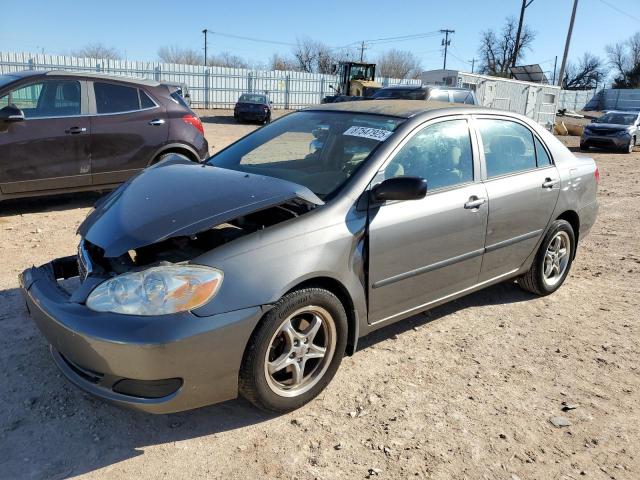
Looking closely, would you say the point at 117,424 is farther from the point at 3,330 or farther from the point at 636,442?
the point at 636,442

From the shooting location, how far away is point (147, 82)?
23.4ft

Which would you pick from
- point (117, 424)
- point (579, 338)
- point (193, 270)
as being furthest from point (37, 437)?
point (579, 338)

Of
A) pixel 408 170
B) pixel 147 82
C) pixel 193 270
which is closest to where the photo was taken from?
pixel 193 270

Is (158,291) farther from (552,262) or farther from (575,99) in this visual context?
(575,99)

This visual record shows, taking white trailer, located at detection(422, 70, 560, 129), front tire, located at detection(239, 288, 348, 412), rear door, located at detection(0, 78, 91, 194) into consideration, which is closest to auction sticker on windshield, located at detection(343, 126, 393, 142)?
front tire, located at detection(239, 288, 348, 412)

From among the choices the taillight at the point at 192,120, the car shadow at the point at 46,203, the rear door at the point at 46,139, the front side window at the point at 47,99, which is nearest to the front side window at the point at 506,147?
the taillight at the point at 192,120

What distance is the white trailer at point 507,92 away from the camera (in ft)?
68.5

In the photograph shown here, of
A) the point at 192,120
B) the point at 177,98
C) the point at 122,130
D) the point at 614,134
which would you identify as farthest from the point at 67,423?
the point at 614,134

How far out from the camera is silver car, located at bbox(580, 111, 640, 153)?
61.7 ft

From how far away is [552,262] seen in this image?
4.66 m

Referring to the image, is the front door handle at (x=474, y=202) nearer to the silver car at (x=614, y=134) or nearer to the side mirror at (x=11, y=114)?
the side mirror at (x=11, y=114)

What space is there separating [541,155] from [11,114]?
5541 millimetres

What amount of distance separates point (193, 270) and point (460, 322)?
2.39 meters

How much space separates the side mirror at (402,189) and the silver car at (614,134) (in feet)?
62.1
